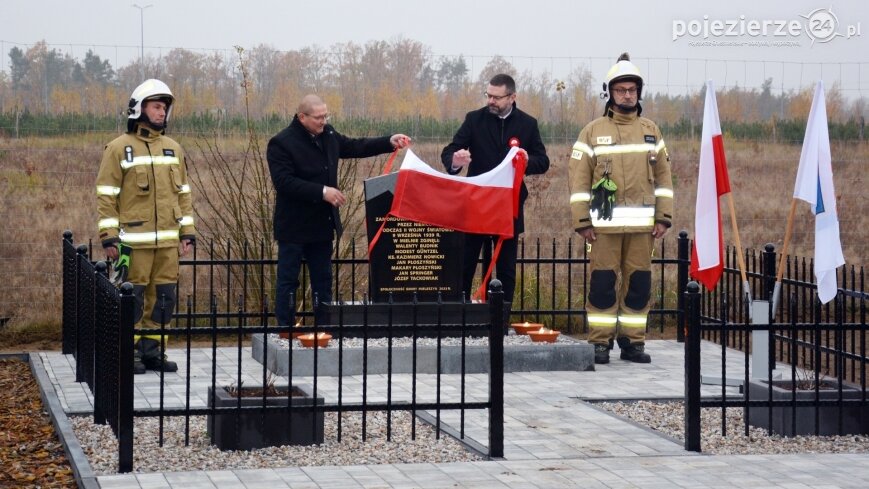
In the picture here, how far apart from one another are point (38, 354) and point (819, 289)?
6.62 meters

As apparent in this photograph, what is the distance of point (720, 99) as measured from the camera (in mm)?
20344

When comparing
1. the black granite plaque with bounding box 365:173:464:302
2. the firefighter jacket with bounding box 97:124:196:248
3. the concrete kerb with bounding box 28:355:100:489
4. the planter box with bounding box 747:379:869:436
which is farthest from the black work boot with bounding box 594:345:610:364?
the concrete kerb with bounding box 28:355:100:489

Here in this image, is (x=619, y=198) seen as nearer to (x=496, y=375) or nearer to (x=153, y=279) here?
(x=153, y=279)

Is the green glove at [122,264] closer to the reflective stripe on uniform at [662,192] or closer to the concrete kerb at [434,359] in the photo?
the concrete kerb at [434,359]

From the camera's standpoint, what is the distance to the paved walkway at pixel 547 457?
7.43 m

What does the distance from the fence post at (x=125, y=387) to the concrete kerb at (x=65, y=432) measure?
20 cm

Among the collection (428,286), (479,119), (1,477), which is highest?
(479,119)

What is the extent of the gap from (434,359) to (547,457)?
134 inches

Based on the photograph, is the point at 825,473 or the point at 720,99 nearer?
the point at 825,473

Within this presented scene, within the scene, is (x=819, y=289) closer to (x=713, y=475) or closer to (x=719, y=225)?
(x=719, y=225)

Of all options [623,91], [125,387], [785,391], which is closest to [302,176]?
[623,91]

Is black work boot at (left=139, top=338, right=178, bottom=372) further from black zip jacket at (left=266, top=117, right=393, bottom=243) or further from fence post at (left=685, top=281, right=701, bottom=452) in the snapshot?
fence post at (left=685, top=281, right=701, bottom=452)

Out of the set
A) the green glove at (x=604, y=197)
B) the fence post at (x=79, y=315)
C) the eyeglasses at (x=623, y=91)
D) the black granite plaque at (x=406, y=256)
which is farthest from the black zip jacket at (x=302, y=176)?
the eyeglasses at (x=623, y=91)

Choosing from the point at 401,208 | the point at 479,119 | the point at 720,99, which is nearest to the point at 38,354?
the point at 401,208
